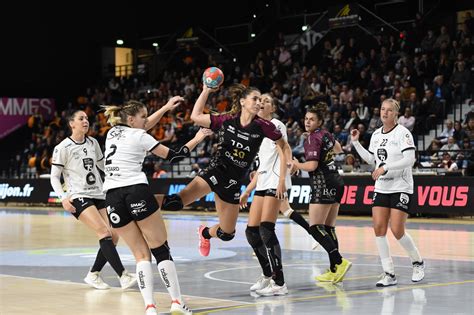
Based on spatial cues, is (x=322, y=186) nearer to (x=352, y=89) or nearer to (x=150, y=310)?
(x=150, y=310)

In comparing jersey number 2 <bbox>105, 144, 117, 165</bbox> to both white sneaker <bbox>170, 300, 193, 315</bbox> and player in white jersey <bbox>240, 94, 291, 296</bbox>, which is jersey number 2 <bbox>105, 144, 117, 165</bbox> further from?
player in white jersey <bbox>240, 94, 291, 296</bbox>

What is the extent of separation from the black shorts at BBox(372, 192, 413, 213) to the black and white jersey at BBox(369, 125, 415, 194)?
0.05 m

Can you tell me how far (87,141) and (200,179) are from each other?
84.4 inches

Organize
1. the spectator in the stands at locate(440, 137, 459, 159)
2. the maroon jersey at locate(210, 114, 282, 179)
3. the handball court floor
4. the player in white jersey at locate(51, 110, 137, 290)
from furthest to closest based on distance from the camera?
the spectator in the stands at locate(440, 137, 459, 159) → the player in white jersey at locate(51, 110, 137, 290) → the maroon jersey at locate(210, 114, 282, 179) → the handball court floor

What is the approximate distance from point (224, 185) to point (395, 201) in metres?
2.28

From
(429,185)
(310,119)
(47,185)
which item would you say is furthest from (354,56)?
(310,119)

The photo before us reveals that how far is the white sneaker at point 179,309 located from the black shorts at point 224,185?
1827mm

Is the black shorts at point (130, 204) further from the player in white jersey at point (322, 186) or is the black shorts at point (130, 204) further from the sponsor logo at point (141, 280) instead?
the player in white jersey at point (322, 186)

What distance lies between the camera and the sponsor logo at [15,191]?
32.6 meters

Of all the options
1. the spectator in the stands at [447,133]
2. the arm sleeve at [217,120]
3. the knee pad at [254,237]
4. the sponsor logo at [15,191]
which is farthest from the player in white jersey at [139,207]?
the sponsor logo at [15,191]

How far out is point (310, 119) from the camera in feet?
36.5

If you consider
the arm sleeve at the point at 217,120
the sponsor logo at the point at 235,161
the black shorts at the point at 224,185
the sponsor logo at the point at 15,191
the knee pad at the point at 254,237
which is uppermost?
the arm sleeve at the point at 217,120

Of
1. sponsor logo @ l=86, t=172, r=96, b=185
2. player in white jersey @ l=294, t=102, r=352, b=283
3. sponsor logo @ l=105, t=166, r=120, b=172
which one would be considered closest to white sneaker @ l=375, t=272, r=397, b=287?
player in white jersey @ l=294, t=102, r=352, b=283

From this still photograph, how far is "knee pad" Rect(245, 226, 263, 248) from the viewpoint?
10.1 m
